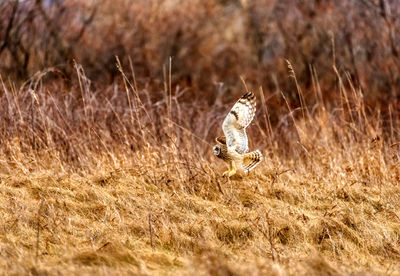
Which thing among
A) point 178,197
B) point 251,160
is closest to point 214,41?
point 251,160

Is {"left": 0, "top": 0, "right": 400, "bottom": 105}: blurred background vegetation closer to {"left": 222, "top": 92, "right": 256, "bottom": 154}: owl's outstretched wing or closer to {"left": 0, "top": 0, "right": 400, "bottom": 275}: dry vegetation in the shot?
{"left": 0, "top": 0, "right": 400, "bottom": 275}: dry vegetation

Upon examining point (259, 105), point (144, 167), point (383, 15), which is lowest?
point (259, 105)

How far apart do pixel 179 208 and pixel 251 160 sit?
2.20 feet

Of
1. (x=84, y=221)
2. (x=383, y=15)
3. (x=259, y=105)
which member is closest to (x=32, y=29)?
(x=259, y=105)

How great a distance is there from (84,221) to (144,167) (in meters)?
1.13

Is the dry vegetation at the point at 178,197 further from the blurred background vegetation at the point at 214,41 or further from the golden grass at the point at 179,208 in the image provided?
Result: the blurred background vegetation at the point at 214,41

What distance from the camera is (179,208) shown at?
15.7ft

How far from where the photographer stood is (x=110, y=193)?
→ 5070mm

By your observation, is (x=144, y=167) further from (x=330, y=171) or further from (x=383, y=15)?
(x=383, y=15)

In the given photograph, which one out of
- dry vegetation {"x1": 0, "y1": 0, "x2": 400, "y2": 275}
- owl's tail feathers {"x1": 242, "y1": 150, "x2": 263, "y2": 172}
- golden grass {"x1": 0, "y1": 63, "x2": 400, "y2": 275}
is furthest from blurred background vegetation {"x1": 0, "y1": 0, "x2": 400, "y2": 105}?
owl's tail feathers {"x1": 242, "y1": 150, "x2": 263, "y2": 172}

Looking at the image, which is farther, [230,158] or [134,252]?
[230,158]

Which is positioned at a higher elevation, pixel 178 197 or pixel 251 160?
pixel 251 160

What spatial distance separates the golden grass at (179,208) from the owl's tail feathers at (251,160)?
Answer: 8.6 inches

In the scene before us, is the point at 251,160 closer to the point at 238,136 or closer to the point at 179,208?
the point at 238,136
